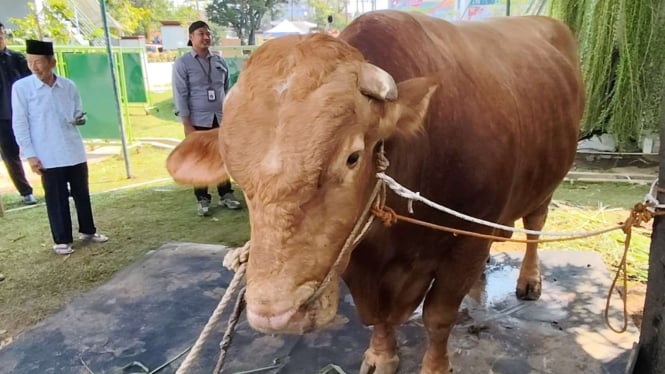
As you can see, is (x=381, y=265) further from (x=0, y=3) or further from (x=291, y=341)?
(x=0, y=3)

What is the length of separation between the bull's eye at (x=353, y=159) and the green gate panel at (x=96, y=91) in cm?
810

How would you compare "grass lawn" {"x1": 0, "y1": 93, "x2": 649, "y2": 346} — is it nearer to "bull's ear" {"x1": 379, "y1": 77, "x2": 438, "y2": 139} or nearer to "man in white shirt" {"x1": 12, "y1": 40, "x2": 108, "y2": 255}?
"man in white shirt" {"x1": 12, "y1": 40, "x2": 108, "y2": 255}

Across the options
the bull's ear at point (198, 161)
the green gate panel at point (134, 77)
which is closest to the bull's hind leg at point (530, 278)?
the bull's ear at point (198, 161)

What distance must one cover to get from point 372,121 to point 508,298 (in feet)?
7.61

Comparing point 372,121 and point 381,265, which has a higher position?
point 372,121

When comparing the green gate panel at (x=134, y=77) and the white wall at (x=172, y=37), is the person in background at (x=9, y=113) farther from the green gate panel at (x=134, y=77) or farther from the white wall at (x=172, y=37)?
the white wall at (x=172, y=37)

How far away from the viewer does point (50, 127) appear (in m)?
4.62

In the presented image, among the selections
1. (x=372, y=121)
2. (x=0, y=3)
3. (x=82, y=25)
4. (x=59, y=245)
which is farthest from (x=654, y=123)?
(x=82, y=25)

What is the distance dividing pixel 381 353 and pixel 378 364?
0.05 meters

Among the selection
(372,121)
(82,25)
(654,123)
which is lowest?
(654,123)

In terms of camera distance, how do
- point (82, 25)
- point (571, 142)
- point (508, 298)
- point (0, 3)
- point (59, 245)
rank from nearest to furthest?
point (571, 142), point (508, 298), point (59, 245), point (0, 3), point (82, 25)

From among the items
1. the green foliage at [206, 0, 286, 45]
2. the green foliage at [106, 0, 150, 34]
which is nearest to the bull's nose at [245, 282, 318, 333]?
the green foliage at [106, 0, 150, 34]

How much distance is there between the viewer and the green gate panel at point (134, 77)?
11258 mm

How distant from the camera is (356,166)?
4.95 feet
